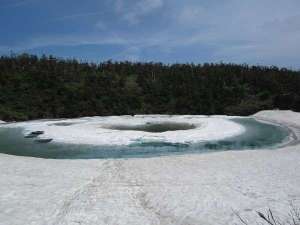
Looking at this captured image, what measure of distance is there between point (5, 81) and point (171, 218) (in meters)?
58.0

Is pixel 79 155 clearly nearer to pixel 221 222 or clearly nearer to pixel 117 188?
pixel 117 188

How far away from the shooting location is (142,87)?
6956 centimetres

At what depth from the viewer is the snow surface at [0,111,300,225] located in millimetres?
11180

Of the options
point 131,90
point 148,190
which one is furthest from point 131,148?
point 131,90

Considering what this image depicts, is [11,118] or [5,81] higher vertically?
[5,81]

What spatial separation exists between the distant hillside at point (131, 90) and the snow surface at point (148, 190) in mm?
39353

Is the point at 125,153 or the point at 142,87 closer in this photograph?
the point at 125,153

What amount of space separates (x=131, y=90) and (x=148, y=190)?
180ft

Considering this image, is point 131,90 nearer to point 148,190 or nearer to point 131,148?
point 131,148

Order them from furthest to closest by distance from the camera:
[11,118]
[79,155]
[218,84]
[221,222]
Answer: [218,84]
[11,118]
[79,155]
[221,222]

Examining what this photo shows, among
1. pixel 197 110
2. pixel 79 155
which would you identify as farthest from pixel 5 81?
pixel 79 155

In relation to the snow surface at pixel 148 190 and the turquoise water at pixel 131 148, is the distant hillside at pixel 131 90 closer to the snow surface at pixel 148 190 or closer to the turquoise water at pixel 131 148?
the turquoise water at pixel 131 148

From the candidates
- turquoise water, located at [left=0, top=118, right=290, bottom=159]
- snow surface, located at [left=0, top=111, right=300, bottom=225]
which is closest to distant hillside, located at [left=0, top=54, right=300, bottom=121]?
turquoise water, located at [left=0, top=118, right=290, bottom=159]

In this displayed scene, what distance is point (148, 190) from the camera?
44.7ft
